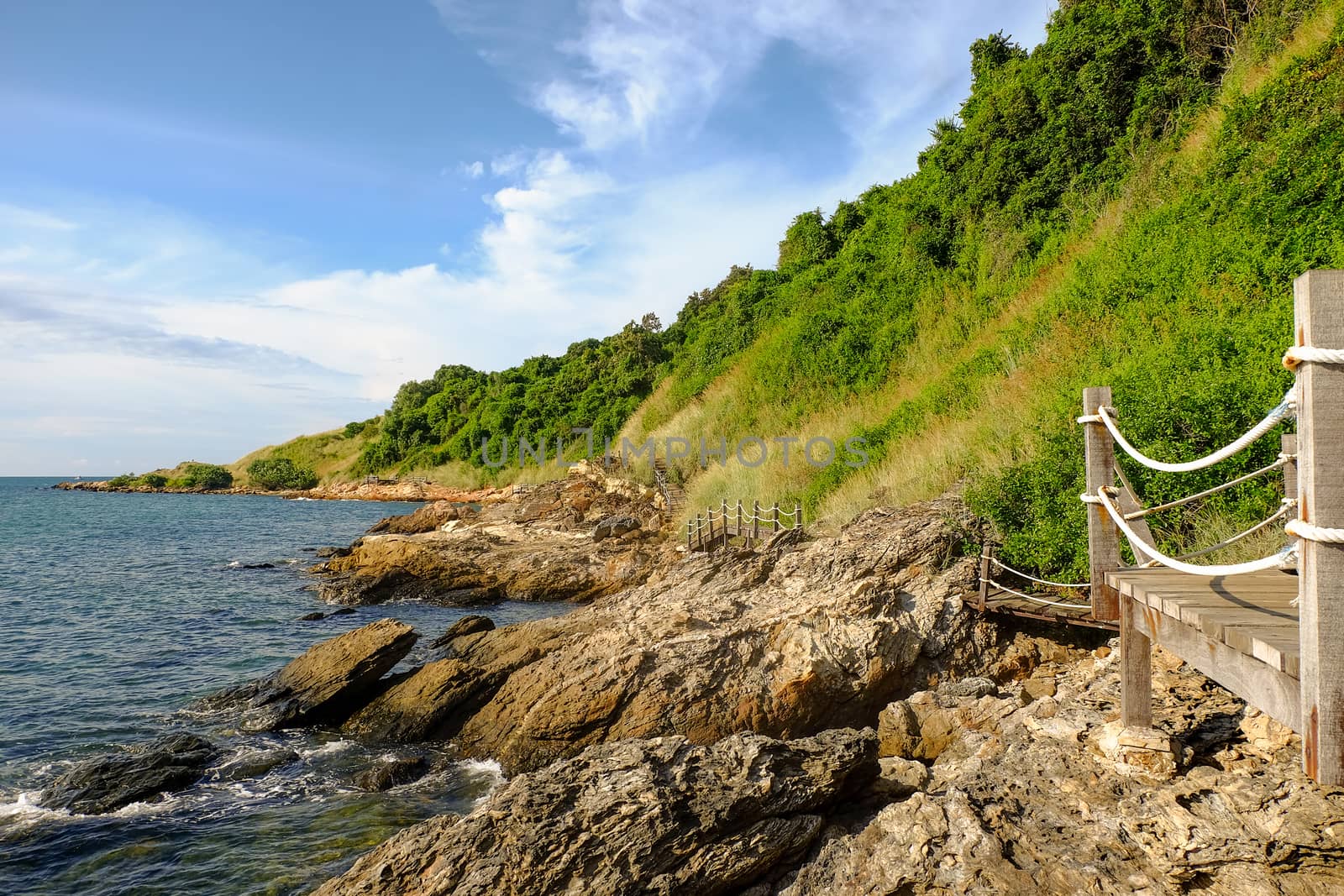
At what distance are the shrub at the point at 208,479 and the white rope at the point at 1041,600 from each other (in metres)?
86.8

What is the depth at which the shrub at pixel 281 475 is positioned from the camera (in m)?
72.2

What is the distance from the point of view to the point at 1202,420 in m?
7.38

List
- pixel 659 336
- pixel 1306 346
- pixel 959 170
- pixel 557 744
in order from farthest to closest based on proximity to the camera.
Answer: pixel 659 336 < pixel 959 170 < pixel 557 744 < pixel 1306 346

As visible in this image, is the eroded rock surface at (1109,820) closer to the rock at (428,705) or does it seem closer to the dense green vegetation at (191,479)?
the rock at (428,705)

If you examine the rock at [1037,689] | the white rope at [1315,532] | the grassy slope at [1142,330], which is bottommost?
the rock at [1037,689]

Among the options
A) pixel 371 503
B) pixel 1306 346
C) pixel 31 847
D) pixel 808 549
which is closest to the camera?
pixel 1306 346

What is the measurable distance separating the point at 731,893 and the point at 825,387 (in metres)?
18.8

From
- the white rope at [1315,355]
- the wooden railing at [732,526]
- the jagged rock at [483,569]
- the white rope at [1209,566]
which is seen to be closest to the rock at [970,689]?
the white rope at [1209,566]

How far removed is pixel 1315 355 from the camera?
237 centimetres

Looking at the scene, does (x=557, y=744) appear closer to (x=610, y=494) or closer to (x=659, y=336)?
(x=610, y=494)

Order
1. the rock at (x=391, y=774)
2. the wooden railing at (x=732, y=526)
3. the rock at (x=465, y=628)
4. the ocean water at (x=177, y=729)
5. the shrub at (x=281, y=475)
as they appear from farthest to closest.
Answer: the shrub at (x=281, y=475)
the wooden railing at (x=732, y=526)
the rock at (x=465, y=628)
the rock at (x=391, y=774)
the ocean water at (x=177, y=729)

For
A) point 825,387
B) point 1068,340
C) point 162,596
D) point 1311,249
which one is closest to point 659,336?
point 825,387

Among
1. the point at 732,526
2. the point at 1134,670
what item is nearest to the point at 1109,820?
the point at 1134,670

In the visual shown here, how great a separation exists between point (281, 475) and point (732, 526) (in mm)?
67379
